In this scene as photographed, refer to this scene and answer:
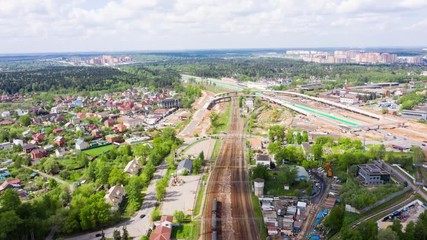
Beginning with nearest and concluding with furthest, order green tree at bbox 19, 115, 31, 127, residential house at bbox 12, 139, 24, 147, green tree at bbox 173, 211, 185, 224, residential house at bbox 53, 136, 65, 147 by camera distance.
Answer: green tree at bbox 173, 211, 185, 224
residential house at bbox 12, 139, 24, 147
residential house at bbox 53, 136, 65, 147
green tree at bbox 19, 115, 31, 127

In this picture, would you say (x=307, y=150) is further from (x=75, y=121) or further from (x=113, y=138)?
(x=75, y=121)

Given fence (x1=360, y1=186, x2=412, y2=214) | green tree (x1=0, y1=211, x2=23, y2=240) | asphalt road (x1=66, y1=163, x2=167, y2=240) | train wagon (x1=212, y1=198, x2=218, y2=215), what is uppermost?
green tree (x1=0, y1=211, x2=23, y2=240)

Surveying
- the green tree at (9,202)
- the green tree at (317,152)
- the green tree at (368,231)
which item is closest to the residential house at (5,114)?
the green tree at (9,202)

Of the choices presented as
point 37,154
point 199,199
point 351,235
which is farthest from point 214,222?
point 37,154

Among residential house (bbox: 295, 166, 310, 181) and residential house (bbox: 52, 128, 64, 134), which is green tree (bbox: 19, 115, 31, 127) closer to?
residential house (bbox: 52, 128, 64, 134)

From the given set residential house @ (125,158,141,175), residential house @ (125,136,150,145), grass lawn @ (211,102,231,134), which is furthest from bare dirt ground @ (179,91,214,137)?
residential house @ (125,158,141,175)

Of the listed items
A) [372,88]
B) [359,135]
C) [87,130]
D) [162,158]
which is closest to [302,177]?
[162,158]
